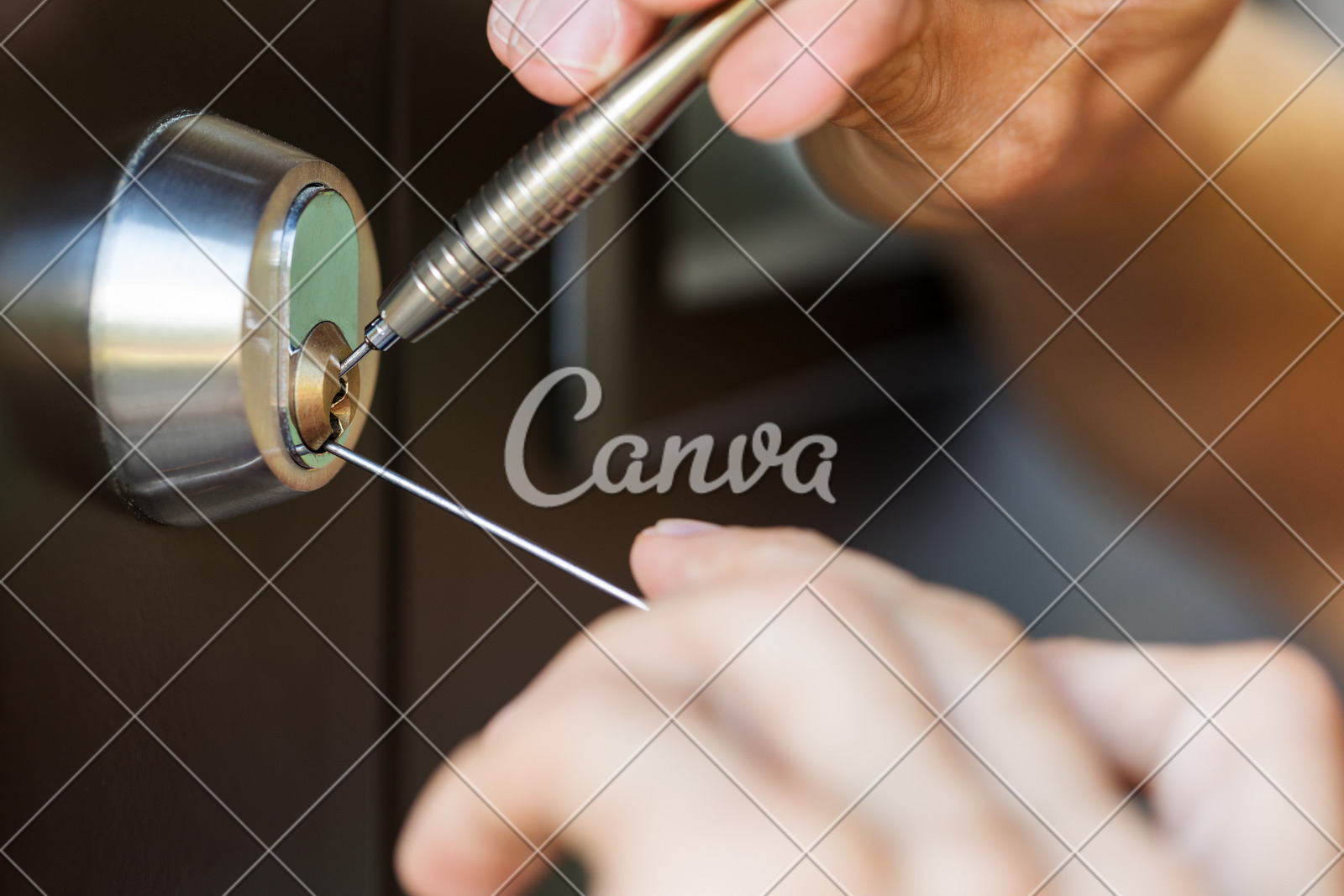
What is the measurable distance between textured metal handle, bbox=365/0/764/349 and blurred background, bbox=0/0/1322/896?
0.07 meters

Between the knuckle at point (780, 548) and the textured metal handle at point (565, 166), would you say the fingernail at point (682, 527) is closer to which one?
the knuckle at point (780, 548)

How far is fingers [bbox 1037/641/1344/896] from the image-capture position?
10.9 inches

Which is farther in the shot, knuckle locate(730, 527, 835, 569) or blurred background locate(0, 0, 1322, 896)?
knuckle locate(730, 527, 835, 569)

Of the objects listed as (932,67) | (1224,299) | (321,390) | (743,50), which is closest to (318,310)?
(321,390)

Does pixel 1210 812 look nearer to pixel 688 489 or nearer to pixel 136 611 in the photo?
pixel 688 489

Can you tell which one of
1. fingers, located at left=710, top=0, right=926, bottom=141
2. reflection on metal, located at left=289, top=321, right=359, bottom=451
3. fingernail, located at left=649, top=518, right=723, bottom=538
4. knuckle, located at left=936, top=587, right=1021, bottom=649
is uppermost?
fingers, located at left=710, top=0, right=926, bottom=141

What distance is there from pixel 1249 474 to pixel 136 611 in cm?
39

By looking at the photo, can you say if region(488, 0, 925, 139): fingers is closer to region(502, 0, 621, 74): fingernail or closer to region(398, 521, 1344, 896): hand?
region(502, 0, 621, 74): fingernail

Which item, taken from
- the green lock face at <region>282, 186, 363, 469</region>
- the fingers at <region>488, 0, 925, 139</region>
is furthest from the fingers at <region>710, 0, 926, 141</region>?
the green lock face at <region>282, 186, 363, 469</region>

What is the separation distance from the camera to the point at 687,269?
40cm

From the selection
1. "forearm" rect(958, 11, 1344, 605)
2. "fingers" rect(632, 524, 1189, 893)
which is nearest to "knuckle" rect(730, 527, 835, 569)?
"fingers" rect(632, 524, 1189, 893)

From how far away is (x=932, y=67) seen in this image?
12.2 inches

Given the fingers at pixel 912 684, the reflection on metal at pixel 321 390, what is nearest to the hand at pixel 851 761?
the fingers at pixel 912 684

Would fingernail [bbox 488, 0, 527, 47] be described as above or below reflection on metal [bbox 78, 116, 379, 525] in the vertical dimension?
above
